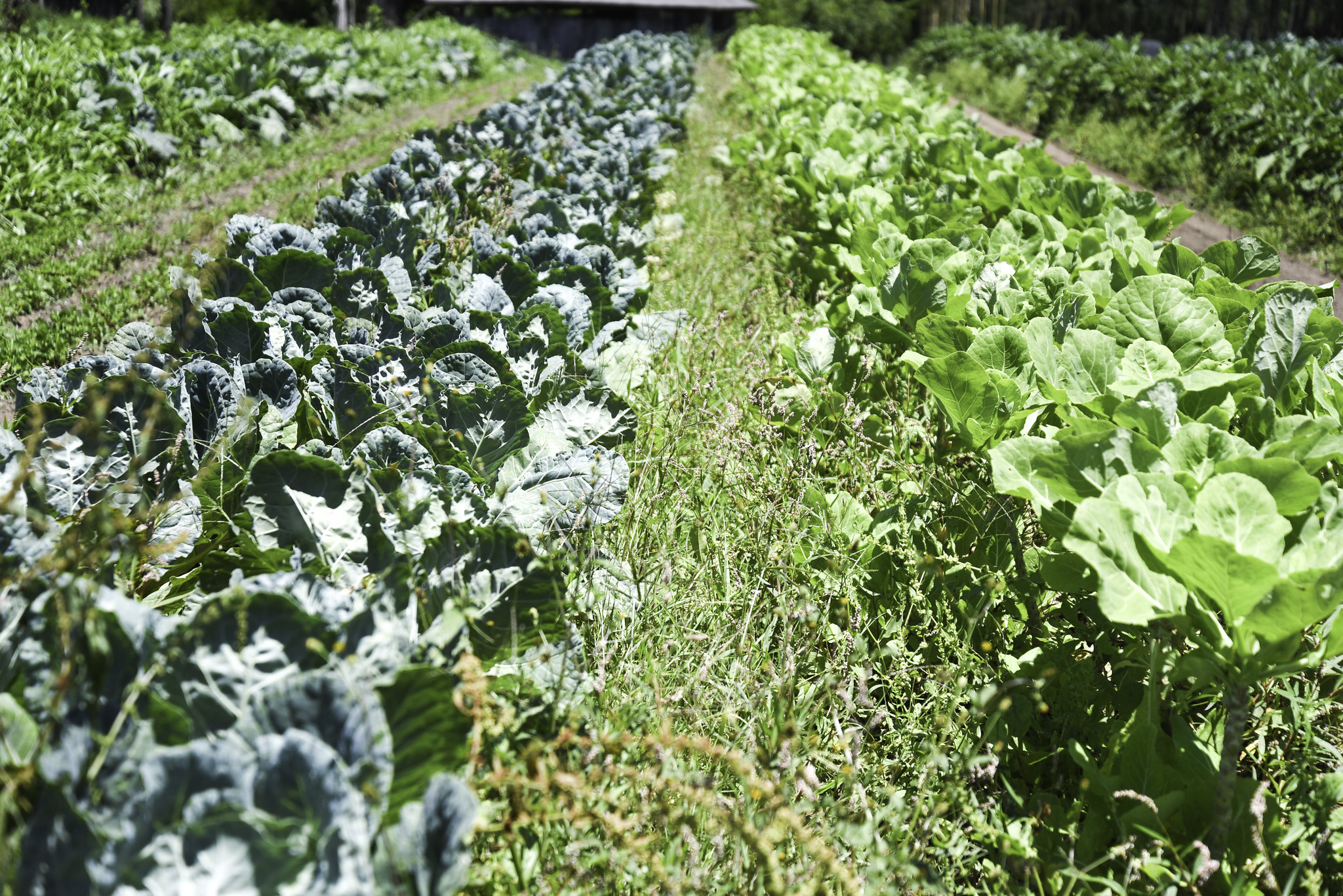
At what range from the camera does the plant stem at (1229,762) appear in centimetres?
161

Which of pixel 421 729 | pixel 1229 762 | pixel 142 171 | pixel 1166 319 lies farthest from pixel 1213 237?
pixel 142 171

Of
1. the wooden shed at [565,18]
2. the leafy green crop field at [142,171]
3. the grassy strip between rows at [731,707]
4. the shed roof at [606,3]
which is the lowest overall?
the grassy strip between rows at [731,707]

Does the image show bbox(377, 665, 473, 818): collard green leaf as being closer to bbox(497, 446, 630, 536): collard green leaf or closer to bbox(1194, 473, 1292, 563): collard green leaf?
bbox(497, 446, 630, 536): collard green leaf

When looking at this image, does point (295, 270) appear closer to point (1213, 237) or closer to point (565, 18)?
point (1213, 237)

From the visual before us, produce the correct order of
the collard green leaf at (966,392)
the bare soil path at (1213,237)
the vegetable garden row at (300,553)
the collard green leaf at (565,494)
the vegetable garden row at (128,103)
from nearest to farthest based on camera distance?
the vegetable garden row at (300,553)
the collard green leaf at (565,494)
the collard green leaf at (966,392)
the vegetable garden row at (128,103)
the bare soil path at (1213,237)

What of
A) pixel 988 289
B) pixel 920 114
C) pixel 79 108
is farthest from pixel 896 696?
pixel 79 108

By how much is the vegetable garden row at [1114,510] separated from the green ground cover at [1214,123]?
6.92 meters

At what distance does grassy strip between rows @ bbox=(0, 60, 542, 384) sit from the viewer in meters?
4.35

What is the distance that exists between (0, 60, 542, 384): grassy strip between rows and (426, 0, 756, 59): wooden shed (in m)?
22.9

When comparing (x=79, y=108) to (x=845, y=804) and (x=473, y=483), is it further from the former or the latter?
(x=845, y=804)

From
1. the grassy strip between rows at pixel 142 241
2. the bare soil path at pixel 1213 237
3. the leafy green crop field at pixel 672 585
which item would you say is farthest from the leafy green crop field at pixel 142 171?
the bare soil path at pixel 1213 237

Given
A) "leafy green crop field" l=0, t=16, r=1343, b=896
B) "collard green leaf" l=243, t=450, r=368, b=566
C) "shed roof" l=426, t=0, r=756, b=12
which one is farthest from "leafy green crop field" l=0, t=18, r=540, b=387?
"shed roof" l=426, t=0, r=756, b=12

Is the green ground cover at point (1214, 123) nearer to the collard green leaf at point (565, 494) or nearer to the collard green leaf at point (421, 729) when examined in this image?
the collard green leaf at point (565, 494)

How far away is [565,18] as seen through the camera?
32.0m
